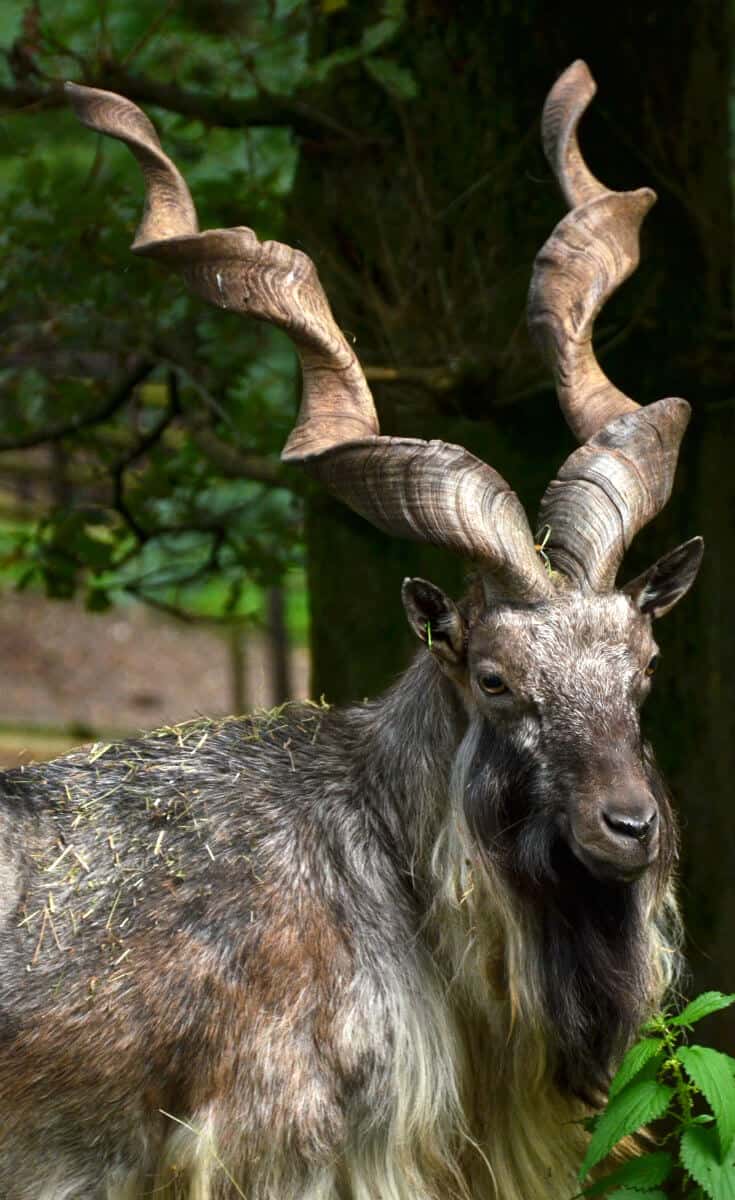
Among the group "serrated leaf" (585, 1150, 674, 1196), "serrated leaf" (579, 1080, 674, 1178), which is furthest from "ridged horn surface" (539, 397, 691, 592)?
"serrated leaf" (585, 1150, 674, 1196)

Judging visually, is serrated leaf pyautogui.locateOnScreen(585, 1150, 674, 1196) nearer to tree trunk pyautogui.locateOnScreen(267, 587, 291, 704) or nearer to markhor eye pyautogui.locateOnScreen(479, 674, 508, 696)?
markhor eye pyautogui.locateOnScreen(479, 674, 508, 696)

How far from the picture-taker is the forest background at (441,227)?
764 cm

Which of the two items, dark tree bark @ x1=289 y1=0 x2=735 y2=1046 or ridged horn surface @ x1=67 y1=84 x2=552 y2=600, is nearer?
ridged horn surface @ x1=67 y1=84 x2=552 y2=600

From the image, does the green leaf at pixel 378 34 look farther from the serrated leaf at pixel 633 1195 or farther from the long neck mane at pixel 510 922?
the serrated leaf at pixel 633 1195

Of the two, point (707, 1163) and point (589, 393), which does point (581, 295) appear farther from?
point (707, 1163)

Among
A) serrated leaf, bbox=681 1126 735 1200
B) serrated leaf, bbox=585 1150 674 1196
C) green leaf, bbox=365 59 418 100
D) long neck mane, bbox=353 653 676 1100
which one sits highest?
green leaf, bbox=365 59 418 100

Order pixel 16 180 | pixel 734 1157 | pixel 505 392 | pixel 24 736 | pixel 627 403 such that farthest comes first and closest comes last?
pixel 24 736
pixel 16 180
pixel 505 392
pixel 627 403
pixel 734 1157

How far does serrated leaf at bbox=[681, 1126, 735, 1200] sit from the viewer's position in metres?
4.80

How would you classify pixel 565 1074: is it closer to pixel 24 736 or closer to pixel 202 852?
pixel 202 852

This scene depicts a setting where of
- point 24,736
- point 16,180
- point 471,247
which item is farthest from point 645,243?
point 24,736

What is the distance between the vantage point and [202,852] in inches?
224

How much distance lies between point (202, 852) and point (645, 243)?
3.64 meters

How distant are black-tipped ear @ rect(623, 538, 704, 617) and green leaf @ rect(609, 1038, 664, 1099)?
1315 millimetres

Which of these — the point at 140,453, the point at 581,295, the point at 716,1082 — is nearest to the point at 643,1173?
the point at 716,1082
